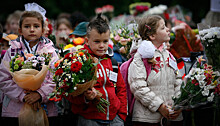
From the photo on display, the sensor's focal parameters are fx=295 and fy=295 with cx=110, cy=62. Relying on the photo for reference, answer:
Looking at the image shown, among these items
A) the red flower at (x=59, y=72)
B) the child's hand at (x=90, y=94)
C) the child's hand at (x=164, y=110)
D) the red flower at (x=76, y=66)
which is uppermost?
the red flower at (x=76, y=66)

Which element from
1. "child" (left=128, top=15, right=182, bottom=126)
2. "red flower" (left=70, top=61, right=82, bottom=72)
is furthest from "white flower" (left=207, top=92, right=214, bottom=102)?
"red flower" (left=70, top=61, right=82, bottom=72)

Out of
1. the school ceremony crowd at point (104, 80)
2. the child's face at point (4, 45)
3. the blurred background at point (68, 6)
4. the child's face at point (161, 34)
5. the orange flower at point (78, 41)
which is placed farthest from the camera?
the blurred background at point (68, 6)

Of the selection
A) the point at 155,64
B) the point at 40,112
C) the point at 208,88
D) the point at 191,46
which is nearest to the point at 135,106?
the point at 155,64

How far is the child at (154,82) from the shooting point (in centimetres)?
410

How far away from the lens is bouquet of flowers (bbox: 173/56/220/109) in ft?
12.6

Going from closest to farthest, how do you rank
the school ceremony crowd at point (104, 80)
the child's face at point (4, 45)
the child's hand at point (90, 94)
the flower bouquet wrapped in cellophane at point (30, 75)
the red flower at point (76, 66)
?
the red flower at point (76, 66), the child's hand at point (90, 94), the school ceremony crowd at point (104, 80), the flower bouquet wrapped in cellophane at point (30, 75), the child's face at point (4, 45)

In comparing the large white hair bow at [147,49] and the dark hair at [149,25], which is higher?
the dark hair at [149,25]

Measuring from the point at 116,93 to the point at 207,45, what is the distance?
1509 mm

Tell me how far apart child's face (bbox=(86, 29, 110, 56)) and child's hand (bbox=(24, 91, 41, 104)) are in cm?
100

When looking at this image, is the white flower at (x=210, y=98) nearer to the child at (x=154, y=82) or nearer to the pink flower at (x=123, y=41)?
the child at (x=154, y=82)

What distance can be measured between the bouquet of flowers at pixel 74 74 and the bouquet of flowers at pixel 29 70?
47cm

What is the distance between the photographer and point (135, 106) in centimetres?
429

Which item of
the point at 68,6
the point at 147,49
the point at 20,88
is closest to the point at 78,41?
the point at 20,88

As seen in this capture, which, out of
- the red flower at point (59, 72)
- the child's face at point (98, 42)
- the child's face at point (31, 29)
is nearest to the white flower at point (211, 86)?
the child's face at point (98, 42)
